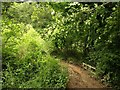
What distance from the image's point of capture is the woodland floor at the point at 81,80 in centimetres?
630

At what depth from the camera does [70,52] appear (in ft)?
27.2

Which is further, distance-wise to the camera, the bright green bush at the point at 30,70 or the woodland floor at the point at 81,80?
the woodland floor at the point at 81,80

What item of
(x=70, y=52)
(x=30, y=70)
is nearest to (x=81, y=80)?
(x=30, y=70)

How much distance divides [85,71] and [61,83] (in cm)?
229

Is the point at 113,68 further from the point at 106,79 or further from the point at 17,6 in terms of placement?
the point at 17,6

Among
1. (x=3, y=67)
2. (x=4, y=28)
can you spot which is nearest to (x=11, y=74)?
(x=3, y=67)

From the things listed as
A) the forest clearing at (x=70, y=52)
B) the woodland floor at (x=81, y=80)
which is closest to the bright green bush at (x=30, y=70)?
the forest clearing at (x=70, y=52)

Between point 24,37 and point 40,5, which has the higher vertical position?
point 40,5

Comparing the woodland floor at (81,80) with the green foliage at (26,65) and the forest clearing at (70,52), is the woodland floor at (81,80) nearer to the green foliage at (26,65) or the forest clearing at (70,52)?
the forest clearing at (70,52)

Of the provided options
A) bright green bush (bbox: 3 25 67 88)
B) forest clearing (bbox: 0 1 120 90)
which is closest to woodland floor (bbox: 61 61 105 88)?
forest clearing (bbox: 0 1 120 90)

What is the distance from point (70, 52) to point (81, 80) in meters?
1.77

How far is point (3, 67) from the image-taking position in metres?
5.84

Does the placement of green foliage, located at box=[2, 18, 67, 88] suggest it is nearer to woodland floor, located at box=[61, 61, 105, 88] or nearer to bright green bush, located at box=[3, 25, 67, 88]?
bright green bush, located at box=[3, 25, 67, 88]

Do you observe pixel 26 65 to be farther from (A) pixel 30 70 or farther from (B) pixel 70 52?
(B) pixel 70 52
